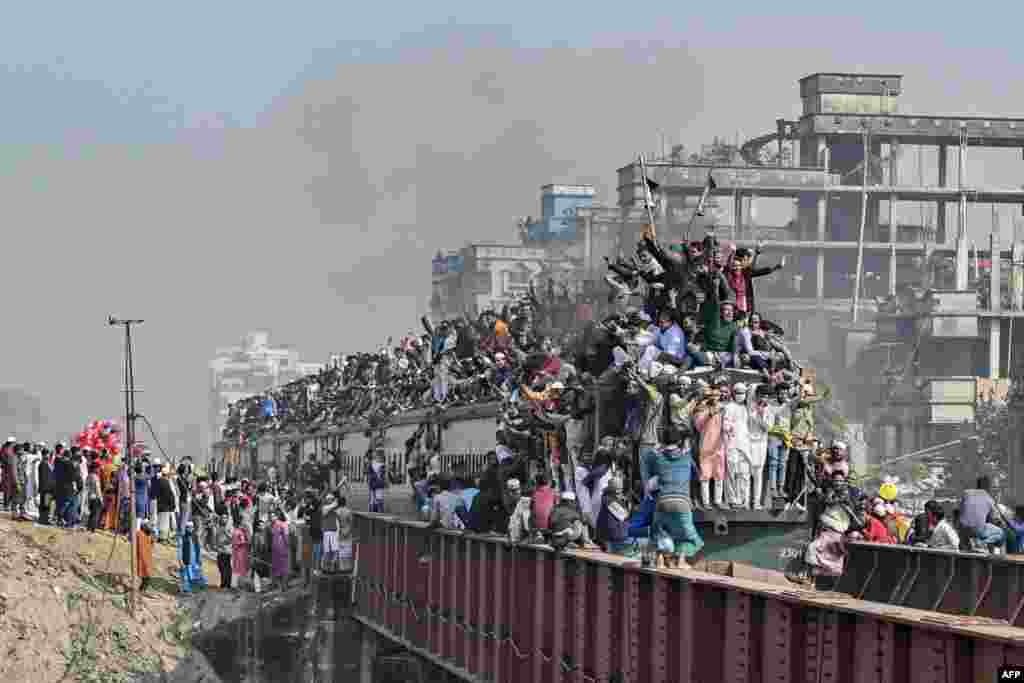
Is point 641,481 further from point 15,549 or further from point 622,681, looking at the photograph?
point 15,549

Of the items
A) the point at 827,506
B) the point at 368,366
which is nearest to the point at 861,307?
the point at 368,366

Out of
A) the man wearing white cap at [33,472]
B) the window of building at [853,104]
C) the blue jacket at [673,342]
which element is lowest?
the man wearing white cap at [33,472]

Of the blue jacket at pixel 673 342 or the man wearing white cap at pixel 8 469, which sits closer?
the blue jacket at pixel 673 342

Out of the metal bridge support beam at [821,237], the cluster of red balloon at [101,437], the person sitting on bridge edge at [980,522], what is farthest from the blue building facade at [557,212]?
the person sitting on bridge edge at [980,522]

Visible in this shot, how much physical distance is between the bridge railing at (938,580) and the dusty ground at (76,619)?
10.7 meters

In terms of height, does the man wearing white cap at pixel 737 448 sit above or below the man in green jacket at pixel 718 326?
below

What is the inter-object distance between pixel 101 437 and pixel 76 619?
1973cm

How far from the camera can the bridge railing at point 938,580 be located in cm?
1833

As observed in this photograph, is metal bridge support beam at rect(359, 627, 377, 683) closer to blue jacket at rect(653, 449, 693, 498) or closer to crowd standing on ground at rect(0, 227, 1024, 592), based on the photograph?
crowd standing on ground at rect(0, 227, 1024, 592)

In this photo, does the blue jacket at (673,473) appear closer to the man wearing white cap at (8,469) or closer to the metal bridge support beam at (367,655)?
the metal bridge support beam at (367,655)

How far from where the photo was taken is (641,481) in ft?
77.0

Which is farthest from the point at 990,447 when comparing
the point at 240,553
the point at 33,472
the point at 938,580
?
the point at 938,580

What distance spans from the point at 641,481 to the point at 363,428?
3115 centimetres

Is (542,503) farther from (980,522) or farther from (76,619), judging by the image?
(76,619)
